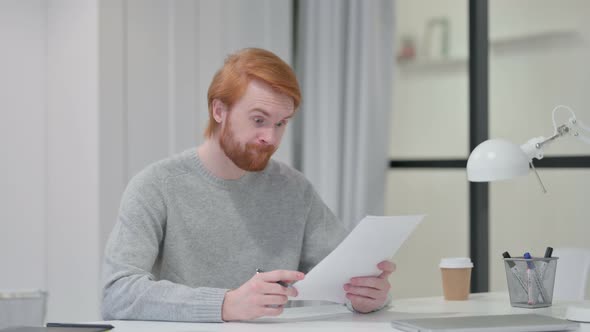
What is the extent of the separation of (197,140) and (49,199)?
2.03 ft

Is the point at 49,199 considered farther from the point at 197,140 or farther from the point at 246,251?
the point at 246,251

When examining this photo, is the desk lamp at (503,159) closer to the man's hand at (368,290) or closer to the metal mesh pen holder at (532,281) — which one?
the metal mesh pen holder at (532,281)

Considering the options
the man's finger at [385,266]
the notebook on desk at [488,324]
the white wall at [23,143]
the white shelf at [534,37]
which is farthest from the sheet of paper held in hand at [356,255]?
the white wall at [23,143]

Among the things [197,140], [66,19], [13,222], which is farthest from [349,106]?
[13,222]

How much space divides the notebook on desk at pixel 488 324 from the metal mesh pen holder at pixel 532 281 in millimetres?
277

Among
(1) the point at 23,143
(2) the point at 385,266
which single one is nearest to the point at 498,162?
(2) the point at 385,266

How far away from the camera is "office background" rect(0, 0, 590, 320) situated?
3184 millimetres

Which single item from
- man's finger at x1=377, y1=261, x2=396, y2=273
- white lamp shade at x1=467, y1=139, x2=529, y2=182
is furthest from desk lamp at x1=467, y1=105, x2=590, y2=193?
man's finger at x1=377, y1=261, x2=396, y2=273

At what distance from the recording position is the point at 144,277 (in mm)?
1940

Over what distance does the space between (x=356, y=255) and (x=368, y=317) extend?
186 millimetres

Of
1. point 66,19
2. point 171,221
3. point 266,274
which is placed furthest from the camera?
point 66,19

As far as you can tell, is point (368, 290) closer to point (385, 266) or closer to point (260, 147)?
point (385, 266)

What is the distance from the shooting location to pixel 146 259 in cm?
203

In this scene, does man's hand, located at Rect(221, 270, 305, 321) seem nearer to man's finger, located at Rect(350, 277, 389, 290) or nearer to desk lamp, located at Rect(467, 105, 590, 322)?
man's finger, located at Rect(350, 277, 389, 290)
